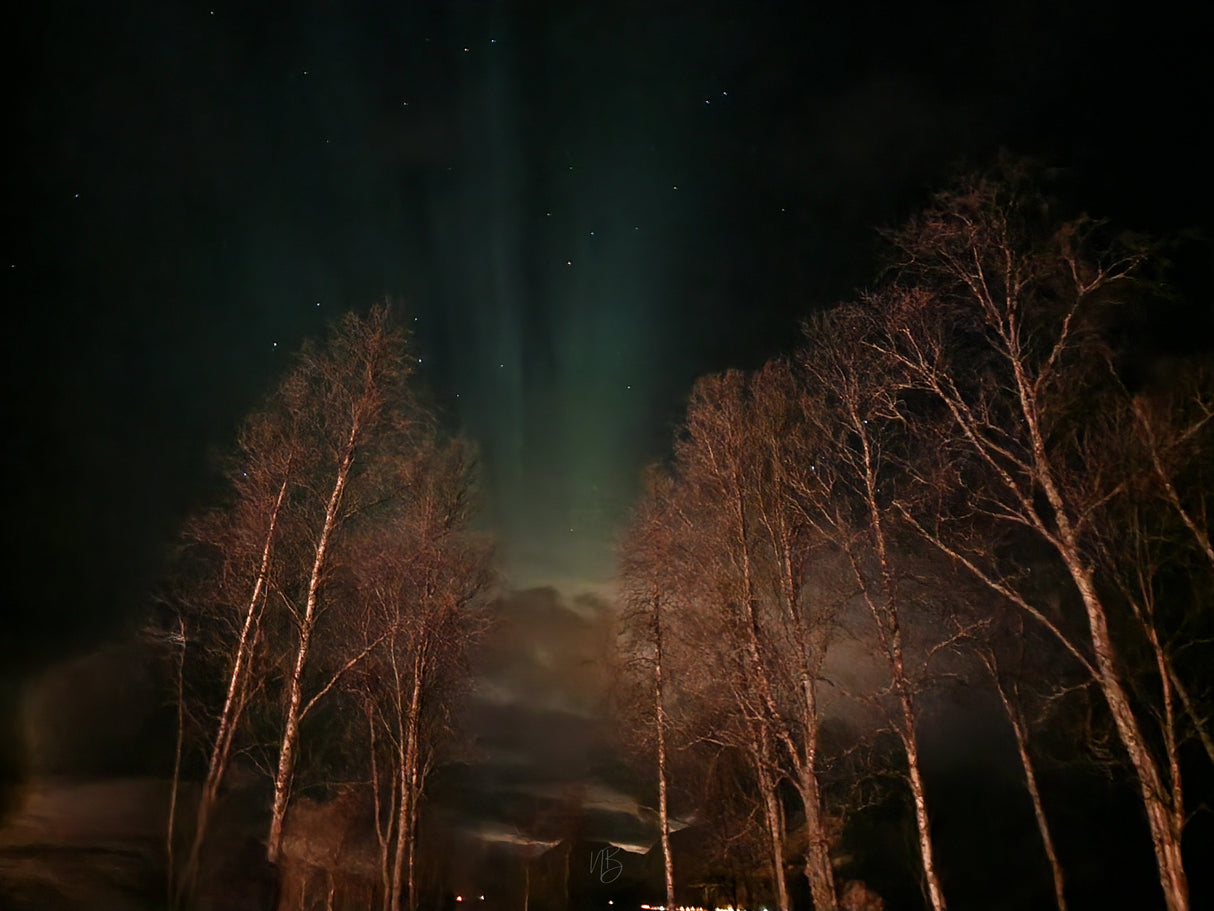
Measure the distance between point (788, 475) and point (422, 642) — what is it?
1215 centimetres

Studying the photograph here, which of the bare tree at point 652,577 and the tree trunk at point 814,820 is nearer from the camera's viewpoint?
the tree trunk at point 814,820

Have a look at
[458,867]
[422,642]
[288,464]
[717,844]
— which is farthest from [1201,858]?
[458,867]

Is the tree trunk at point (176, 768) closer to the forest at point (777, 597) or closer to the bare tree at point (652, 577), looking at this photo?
the forest at point (777, 597)

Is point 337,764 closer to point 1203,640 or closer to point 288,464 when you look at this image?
point 288,464

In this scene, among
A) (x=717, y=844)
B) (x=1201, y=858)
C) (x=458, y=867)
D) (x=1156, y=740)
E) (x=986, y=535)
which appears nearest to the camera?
(x=986, y=535)

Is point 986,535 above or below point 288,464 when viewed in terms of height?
below

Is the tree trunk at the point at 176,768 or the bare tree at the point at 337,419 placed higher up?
the bare tree at the point at 337,419

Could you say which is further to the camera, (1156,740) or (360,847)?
(360,847)

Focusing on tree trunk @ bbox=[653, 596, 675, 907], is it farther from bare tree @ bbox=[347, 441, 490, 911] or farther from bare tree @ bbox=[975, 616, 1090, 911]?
bare tree @ bbox=[975, 616, 1090, 911]

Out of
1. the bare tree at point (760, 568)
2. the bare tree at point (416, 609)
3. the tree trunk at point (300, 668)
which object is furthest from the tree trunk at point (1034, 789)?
the tree trunk at point (300, 668)

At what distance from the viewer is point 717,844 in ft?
87.5
